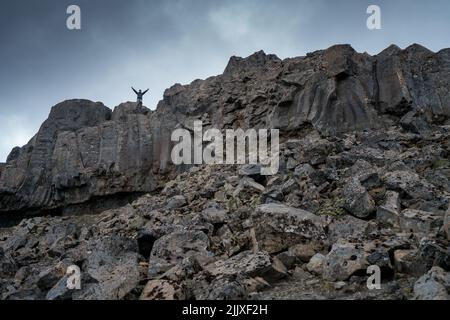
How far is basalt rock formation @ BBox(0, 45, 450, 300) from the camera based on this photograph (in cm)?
782

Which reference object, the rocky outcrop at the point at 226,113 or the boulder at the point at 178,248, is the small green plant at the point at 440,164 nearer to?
the rocky outcrop at the point at 226,113

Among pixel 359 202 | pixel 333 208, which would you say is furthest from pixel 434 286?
pixel 333 208

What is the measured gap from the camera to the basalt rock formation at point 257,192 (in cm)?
782

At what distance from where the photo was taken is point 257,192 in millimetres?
13594

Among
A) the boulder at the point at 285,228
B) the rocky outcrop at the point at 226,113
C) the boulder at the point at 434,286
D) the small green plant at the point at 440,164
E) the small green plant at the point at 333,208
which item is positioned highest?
the rocky outcrop at the point at 226,113

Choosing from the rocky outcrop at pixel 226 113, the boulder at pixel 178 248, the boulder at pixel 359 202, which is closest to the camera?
the boulder at pixel 178 248

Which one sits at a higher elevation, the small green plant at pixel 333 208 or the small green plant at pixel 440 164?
the small green plant at pixel 440 164

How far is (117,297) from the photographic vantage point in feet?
26.0

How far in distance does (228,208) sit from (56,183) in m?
16.0

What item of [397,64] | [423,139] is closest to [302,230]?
[423,139]

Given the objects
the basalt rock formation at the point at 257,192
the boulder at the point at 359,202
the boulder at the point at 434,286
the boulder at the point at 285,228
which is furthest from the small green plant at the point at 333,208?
the boulder at the point at 434,286

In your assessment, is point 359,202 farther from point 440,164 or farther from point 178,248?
point 178,248

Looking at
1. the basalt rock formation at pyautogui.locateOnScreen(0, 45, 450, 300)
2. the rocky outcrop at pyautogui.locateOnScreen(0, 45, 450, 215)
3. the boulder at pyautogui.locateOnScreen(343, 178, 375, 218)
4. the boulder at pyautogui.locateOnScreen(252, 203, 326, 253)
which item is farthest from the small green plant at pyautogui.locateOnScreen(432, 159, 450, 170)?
the boulder at pyautogui.locateOnScreen(252, 203, 326, 253)

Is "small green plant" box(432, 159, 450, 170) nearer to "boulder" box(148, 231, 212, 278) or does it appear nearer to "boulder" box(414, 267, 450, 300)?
"boulder" box(414, 267, 450, 300)
